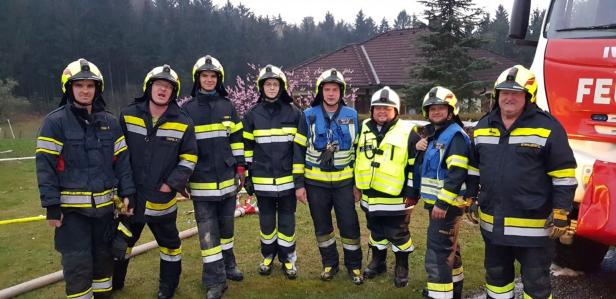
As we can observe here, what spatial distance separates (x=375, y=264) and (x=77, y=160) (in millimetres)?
3056

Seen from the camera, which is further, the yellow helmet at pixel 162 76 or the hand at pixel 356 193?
the hand at pixel 356 193

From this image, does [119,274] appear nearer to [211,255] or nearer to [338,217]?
[211,255]

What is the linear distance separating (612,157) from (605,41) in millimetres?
912

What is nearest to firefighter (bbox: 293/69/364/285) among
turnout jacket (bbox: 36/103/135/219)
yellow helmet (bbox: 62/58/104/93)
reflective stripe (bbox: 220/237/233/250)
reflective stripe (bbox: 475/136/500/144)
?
reflective stripe (bbox: 220/237/233/250)

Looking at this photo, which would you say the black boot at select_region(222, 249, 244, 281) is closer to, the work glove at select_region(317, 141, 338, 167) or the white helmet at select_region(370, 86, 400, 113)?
the work glove at select_region(317, 141, 338, 167)

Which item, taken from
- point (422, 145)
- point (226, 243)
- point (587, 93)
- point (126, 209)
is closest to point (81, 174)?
point (126, 209)

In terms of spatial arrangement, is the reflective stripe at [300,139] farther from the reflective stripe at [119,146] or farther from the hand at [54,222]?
the hand at [54,222]

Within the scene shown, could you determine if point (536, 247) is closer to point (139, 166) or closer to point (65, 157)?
point (139, 166)

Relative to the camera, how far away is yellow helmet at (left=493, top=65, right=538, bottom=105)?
324 cm

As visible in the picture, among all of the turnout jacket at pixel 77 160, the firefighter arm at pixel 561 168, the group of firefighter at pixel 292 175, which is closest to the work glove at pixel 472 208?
the group of firefighter at pixel 292 175

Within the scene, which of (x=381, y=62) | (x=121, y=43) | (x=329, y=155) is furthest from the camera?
(x=121, y=43)

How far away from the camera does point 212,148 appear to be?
14.5 feet

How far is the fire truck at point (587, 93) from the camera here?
10.8 ft

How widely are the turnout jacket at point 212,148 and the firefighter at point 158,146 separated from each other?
0.25 metres
